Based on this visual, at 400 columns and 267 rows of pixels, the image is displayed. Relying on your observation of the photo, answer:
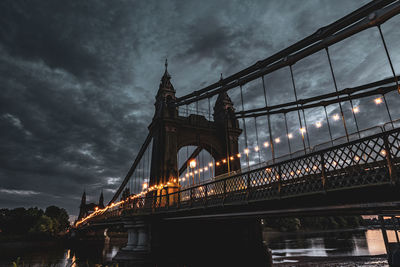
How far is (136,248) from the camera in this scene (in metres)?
17.2

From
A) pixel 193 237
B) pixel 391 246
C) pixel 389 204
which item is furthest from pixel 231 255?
pixel 389 204

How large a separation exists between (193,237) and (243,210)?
408 inches

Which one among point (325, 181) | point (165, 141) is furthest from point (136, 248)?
point (325, 181)

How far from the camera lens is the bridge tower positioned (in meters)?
25.0

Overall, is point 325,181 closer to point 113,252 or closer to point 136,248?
point 136,248

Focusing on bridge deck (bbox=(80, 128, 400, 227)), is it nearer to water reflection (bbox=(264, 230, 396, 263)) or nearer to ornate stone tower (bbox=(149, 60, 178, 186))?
ornate stone tower (bbox=(149, 60, 178, 186))

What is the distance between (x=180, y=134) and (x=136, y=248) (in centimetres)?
1363

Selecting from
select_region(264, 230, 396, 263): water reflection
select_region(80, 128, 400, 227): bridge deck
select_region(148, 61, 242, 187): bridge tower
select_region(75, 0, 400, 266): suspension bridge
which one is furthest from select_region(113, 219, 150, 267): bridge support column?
select_region(264, 230, 396, 263): water reflection

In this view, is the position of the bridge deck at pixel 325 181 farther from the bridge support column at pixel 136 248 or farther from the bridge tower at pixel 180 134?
the bridge tower at pixel 180 134

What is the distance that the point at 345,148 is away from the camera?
20.7 feet

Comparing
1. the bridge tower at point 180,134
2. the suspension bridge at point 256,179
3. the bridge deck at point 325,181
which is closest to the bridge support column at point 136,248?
the suspension bridge at point 256,179

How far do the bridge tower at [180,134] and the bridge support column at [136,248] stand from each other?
589cm

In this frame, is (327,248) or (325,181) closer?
(325,181)

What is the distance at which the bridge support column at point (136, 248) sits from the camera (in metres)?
16.3
